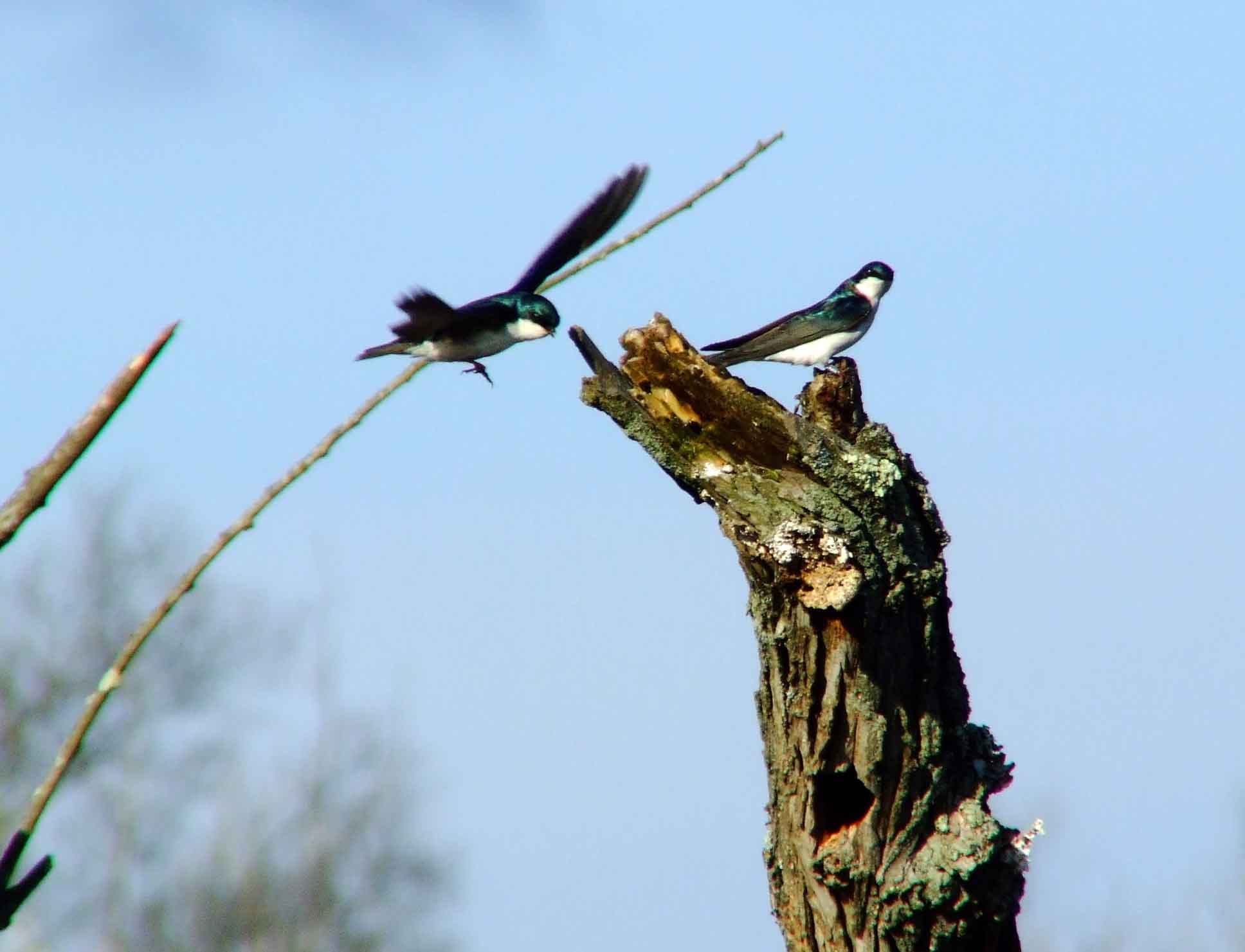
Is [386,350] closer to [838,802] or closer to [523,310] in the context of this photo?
[523,310]

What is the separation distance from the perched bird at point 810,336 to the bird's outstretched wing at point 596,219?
28.1 inches

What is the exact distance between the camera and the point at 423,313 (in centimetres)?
481

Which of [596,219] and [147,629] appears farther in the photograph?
[596,219]

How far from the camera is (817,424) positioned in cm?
362

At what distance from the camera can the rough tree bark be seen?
10.8ft

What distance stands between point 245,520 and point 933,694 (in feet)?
7.99

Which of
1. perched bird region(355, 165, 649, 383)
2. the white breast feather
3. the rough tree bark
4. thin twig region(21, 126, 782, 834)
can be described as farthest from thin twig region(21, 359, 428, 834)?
the white breast feather

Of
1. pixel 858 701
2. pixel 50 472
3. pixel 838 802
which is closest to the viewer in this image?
pixel 50 472

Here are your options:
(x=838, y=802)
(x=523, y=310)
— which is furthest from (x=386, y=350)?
(x=838, y=802)

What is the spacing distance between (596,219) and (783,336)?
3.29ft

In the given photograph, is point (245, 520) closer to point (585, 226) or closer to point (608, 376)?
point (608, 376)

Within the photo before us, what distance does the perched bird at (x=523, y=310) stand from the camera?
6008 millimetres

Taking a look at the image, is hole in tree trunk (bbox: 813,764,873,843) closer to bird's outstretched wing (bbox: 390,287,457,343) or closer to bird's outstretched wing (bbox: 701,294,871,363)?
bird's outstretched wing (bbox: 390,287,457,343)

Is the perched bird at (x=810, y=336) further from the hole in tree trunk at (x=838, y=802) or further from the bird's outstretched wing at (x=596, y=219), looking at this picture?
the hole in tree trunk at (x=838, y=802)
